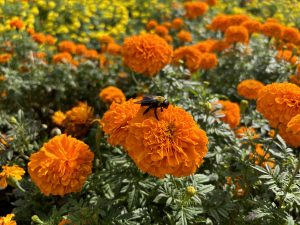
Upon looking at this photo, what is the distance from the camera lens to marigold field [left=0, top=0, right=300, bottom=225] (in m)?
1.87

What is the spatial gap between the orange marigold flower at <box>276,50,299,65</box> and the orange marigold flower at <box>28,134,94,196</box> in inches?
108

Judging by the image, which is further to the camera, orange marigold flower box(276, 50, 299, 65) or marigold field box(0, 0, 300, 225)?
orange marigold flower box(276, 50, 299, 65)

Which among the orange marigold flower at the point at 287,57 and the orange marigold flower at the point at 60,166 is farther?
the orange marigold flower at the point at 287,57

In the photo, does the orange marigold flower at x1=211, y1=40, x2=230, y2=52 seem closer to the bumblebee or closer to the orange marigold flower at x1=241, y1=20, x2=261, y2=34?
the orange marigold flower at x1=241, y1=20, x2=261, y2=34

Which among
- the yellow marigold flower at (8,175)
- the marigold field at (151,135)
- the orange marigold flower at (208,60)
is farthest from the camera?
the orange marigold flower at (208,60)

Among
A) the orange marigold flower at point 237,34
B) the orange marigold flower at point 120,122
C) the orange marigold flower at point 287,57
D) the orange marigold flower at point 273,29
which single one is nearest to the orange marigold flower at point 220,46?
the orange marigold flower at point 237,34

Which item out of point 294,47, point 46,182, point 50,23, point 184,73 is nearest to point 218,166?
point 184,73

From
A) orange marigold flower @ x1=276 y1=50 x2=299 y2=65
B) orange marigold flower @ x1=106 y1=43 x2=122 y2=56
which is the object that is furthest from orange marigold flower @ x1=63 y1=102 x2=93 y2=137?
orange marigold flower @ x1=276 y1=50 x2=299 y2=65

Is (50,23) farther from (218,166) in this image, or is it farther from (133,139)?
(133,139)

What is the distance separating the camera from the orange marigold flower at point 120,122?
6.17ft

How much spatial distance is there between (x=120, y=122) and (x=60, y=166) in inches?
15.7

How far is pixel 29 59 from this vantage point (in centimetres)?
Result: 378

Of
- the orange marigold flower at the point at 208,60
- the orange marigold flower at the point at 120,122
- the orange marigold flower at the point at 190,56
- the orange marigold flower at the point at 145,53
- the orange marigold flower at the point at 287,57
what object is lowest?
the orange marigold flower at the point at 287,57

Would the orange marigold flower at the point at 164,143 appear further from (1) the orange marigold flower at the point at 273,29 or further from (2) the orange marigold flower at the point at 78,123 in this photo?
(1) the orange marigold flower at the point at 273,29
